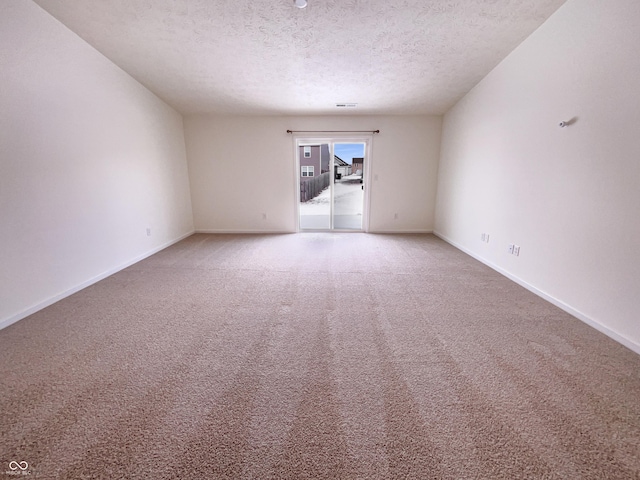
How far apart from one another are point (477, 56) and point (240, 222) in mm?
4588

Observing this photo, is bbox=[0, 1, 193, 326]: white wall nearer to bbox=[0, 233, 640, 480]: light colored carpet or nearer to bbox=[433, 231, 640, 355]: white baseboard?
bbox=[0, 233, 640, 480]: light colored carpet

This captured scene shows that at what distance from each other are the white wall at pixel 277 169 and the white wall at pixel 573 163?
1.70m

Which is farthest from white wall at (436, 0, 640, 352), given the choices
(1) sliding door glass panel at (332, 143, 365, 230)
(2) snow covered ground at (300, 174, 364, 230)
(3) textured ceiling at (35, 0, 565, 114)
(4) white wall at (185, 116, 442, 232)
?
(2) snow covered ground at (300, 174, 364, 230)

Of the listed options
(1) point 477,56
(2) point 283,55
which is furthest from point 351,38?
(1) point 477,56

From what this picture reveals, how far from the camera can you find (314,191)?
A: 9.76 meters

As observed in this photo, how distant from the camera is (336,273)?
3.14 m

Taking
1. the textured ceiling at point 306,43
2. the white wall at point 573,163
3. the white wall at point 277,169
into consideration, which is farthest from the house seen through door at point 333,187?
the white wall at point 573,163

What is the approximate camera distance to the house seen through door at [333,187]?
5.28 meters

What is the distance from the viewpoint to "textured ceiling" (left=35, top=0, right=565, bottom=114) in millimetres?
2332

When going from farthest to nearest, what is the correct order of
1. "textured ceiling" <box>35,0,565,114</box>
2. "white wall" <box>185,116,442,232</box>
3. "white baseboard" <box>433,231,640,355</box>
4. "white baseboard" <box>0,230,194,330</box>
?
"white wall" <box>185,116,442,232</box>, "textured ceiling" <box>35,0,565,114</box>, "white baseboard" <box>0,230,194,330</box>, "white baseboard" <box>433,231,640,355</box>

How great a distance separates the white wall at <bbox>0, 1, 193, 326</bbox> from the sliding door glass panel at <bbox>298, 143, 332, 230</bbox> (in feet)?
Result: 9.71

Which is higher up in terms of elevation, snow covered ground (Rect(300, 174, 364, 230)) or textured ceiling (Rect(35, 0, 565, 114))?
textured ceiling (Rect(35, 0, 565, 114))

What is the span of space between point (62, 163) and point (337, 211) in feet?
20.3

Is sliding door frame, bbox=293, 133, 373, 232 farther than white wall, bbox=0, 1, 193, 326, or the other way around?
sliding door frame, bbox=293, 133, 373, 232
